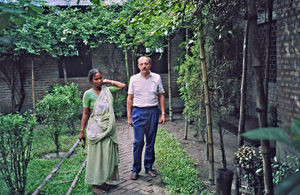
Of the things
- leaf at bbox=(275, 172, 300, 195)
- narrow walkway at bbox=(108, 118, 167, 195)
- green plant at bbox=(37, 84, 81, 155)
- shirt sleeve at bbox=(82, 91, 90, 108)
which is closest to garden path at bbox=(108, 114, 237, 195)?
narrow walkway at bbox=(108, 118, 167, 195)

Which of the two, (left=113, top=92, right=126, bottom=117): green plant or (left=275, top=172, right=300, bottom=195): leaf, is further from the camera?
(left=113, top=92, right=126, bottom=117): green plant

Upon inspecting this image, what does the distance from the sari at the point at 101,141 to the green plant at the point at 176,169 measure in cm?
115

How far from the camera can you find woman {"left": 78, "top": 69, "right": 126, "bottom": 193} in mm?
4445

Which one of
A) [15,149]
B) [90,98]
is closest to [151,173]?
[90,98]

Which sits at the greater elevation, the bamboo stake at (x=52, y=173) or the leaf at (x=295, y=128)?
the leaf at (x=295, y=128)

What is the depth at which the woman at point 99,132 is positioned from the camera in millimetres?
4445

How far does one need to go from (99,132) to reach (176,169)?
1.87m

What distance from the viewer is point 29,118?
15.5 ft

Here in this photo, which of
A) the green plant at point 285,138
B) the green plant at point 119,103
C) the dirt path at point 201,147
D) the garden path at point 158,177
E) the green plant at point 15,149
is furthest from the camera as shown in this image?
the green plant at point 119,103

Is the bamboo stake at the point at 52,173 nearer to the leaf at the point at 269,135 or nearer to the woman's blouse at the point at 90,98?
the woman's blouse at the point at 90,98

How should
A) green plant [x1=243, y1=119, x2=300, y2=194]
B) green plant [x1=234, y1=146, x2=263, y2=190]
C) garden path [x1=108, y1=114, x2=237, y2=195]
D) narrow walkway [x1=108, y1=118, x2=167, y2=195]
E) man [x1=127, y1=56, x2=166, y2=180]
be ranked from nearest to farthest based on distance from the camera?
green plant [x1=243, y1=119, x2=300, y2=194] → green plant [x1=234, y1=146, x2=263, y2=190] → narrow walkway [x1=108, y1=118, x2=167, y2=195] → garden path [x1=108, y1=114, x2=237, y2=195] → man [x1=127, y1=56, x2=166, y2=180]

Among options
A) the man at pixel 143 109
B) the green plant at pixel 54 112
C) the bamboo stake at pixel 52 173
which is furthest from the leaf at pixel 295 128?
the green plant at pixel 54 112

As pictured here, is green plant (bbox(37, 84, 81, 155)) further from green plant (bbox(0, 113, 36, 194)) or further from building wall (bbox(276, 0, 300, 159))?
building wall (bbox(276, 0, 300, 159))

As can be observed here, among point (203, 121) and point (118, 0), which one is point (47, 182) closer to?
point (203, 121)
